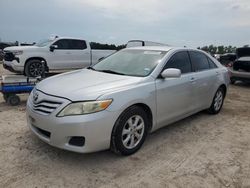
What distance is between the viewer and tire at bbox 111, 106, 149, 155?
3428 millimetres

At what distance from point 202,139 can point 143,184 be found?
5.95 feet

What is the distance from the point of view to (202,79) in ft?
16.9

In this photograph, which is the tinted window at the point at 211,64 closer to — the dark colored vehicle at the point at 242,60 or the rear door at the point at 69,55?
the dark colored vehicle at the point at 242,60

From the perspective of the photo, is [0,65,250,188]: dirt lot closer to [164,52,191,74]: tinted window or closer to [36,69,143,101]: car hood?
[36,69,143,101]: car hood

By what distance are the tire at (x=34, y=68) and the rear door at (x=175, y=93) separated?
6620 mm

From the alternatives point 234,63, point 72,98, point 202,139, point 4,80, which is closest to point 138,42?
point 234,63

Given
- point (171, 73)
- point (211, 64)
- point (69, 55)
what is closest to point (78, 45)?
point (69, 55)

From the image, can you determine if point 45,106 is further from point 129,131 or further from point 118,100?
point 129,131

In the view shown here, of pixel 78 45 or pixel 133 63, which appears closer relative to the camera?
pixel 133 63

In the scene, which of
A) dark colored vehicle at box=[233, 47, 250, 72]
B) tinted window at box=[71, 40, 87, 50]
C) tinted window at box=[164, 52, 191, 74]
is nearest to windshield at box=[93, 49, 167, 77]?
tinted window at box=[164, 52, 191, 74]

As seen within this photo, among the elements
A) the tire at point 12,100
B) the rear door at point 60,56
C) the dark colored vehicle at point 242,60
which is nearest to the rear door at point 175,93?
the tire at point 12,100

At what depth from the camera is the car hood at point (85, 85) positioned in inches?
130

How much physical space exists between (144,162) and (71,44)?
9.02 meters

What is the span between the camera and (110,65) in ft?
15.2
